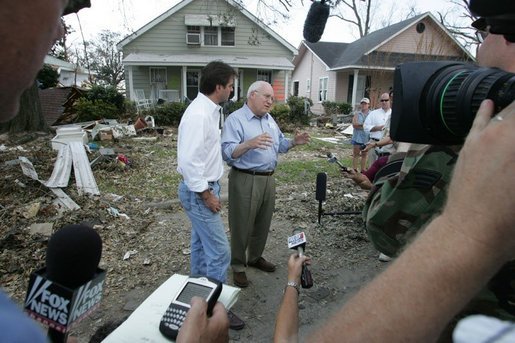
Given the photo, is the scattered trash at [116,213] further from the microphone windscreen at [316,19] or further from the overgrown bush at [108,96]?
the overgrown bush at [108,96]

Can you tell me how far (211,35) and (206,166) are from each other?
19.0 m

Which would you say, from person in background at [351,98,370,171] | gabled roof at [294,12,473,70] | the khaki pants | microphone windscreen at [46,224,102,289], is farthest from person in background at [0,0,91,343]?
gabled roof at [294,12,473,70]

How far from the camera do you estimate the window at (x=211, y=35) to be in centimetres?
2034

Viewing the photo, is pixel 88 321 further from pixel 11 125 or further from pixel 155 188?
pixel 11 125

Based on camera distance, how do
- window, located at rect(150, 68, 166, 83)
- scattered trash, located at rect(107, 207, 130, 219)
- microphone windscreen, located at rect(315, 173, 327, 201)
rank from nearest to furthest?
microphone windscreen, located at rect(315, 173, 327, 201), scattered trash, located at rect(107, 207, 130, 219), window, located at rect(150, 68, 166, 83)

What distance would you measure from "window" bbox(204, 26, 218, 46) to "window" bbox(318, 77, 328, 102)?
8043 millimetres

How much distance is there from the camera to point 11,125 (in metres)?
12.0

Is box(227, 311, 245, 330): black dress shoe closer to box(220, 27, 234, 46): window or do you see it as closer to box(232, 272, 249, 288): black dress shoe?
box(232, 272, 249, 288): black dress shoe

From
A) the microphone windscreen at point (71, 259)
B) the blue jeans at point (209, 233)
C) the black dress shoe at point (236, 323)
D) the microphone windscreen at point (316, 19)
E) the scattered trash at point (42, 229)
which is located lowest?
the black dress shoe at point (236, 323)

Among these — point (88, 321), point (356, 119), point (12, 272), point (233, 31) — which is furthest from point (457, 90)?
point (233, 31)

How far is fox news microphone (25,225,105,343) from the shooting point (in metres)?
0.99

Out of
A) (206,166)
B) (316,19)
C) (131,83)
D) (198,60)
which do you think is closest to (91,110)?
(131,83)

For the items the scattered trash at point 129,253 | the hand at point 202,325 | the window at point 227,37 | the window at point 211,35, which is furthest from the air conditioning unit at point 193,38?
the hand at point 202,325

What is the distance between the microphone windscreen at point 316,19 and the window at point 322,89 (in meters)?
22.7
